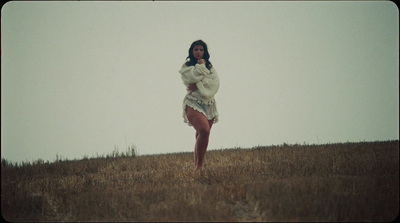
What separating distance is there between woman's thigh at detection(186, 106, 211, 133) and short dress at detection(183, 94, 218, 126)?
8 centimetres

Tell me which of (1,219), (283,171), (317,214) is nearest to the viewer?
(317,214)

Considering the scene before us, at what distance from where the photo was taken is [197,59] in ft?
18.6

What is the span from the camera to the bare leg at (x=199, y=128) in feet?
17.0

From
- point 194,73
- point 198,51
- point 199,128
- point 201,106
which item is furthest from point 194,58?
point 199,128

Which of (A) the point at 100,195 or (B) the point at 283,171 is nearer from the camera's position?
(A) the point at 100,195

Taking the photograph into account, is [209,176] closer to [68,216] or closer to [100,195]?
[100,195]

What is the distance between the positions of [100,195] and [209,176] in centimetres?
171

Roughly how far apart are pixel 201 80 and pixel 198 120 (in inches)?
29.3

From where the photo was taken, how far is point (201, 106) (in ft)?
17.7

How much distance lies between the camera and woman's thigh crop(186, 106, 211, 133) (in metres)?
5.17

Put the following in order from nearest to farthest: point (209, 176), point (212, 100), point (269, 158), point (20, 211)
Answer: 1. point (20, 211)
2. point (209, 176)
3. point (212, 100)
4. point (269, 158)

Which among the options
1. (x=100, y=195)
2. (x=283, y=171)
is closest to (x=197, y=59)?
(x=283, y=171)

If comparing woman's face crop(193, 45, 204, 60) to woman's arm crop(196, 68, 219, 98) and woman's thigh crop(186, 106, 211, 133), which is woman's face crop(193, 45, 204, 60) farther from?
woman's thigh crop(186, 106, 211, 133)

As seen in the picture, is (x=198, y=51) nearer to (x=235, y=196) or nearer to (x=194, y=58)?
(x=194, y=58)
